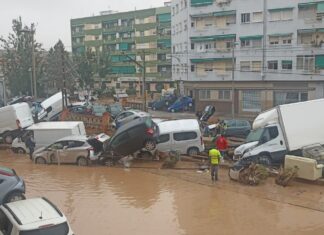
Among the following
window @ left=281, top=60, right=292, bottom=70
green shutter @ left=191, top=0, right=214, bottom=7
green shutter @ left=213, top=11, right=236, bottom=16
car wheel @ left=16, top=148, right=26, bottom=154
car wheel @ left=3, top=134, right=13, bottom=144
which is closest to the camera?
car wheel @ left=16, top=148, right=26, bottom=154

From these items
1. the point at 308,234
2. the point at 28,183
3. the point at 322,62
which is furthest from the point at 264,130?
the point at 322,62

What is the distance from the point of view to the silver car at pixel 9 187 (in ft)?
44.7

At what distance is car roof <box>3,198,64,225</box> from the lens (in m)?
9.22

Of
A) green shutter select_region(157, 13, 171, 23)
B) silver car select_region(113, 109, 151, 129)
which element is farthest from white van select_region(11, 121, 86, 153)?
green shutter select_region(157, 13, 171, 23)

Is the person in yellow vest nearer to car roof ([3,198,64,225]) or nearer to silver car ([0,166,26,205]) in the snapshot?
silver car ([0,166,26,205])

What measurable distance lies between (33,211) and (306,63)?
37.4 metres

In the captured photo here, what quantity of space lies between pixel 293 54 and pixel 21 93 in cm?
3815

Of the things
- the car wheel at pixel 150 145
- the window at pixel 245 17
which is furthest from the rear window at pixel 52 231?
the window at pixel 245 17

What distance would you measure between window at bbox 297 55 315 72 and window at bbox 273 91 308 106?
2.36 metres

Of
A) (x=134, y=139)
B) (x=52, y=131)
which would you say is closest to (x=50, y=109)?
(x=52, y=131)

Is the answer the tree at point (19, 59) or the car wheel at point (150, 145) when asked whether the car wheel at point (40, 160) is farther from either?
the tree at point (19, 59)

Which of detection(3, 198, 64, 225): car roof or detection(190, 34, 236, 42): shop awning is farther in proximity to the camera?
detection(190, 34, 236, 42): shop awning

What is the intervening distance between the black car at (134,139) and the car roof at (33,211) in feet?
36.5

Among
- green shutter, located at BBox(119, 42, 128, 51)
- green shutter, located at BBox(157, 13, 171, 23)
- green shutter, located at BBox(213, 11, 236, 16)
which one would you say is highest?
green shutter, located at BBox(157, 13, 171, 23)
